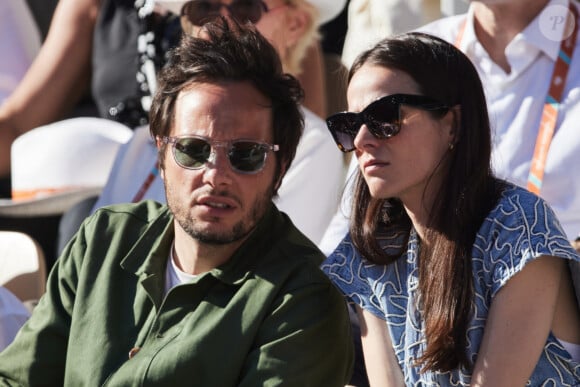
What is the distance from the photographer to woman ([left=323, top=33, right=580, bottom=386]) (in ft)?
7.28

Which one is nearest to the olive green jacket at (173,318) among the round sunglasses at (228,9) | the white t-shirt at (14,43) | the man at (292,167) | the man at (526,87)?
the man at (526,87)

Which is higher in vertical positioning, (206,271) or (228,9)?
(228,9)

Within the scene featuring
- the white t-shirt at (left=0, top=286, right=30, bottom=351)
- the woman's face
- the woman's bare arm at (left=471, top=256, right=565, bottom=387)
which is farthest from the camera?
the white t-shirt at (left=0, top=286, right=30, bottom=351)

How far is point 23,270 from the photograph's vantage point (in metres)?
3.24

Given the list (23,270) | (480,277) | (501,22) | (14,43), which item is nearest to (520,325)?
(480,277)

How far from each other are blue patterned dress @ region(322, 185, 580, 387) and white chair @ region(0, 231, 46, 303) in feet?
3.65

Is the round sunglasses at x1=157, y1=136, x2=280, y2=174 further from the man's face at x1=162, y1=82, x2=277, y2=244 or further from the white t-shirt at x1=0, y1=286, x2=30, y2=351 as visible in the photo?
the white t-shirt at x1=0, y1=286, x2=30, y2=351

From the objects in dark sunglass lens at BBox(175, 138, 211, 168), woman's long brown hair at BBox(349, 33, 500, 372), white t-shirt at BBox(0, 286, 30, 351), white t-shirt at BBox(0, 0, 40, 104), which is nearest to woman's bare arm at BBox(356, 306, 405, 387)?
woman's long brown hair at BBox(349, 33, 500, 372)

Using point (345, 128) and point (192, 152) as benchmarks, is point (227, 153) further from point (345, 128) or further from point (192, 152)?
point (345, 128)

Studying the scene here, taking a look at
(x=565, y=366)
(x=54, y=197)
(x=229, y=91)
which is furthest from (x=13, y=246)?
(x=565, y=366)

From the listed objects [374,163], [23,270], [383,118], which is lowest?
[23,270]

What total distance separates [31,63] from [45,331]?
2.35 metres

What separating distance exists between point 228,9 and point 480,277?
1.80m

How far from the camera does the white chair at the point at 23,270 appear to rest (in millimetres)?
3236
